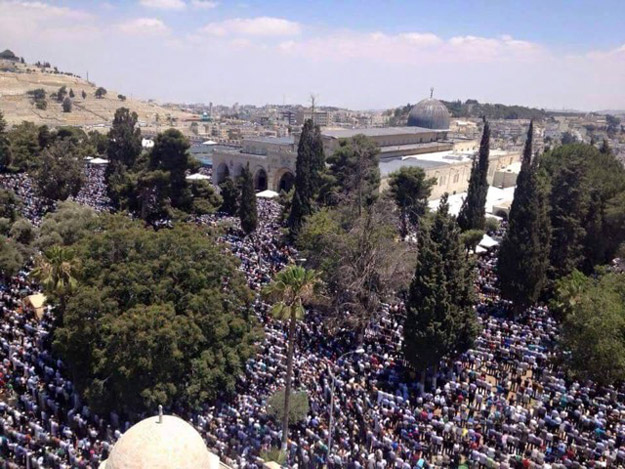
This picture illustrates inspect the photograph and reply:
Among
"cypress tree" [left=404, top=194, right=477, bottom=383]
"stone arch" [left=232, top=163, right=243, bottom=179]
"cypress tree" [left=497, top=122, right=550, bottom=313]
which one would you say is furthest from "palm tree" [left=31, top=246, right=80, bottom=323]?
"stone arch" [left=232, top=163, right=243, bottom=179]

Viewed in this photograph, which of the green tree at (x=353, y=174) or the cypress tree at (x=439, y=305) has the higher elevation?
the green tree at (x=353, y=174)

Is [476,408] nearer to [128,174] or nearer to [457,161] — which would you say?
[128,174]

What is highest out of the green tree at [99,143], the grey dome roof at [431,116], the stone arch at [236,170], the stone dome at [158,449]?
the grey dome roof at [431,116]

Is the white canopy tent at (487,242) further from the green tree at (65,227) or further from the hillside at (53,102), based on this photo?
the hillside at (53,102)

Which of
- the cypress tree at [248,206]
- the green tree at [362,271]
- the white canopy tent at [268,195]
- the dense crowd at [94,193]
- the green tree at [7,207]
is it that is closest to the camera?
the green tree at [362,271]

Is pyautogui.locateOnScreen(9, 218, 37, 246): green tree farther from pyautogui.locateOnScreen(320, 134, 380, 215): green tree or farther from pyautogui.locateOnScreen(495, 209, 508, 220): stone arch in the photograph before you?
pyautogui.locateOnScreen(495, 209, 508, 220): stone arch

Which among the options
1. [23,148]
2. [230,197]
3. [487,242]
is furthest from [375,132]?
[23,148]

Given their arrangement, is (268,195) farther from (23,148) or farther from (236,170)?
(23,148)

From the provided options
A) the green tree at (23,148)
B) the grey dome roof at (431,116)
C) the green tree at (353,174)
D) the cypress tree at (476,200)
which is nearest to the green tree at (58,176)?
the green tree at (23,148)
